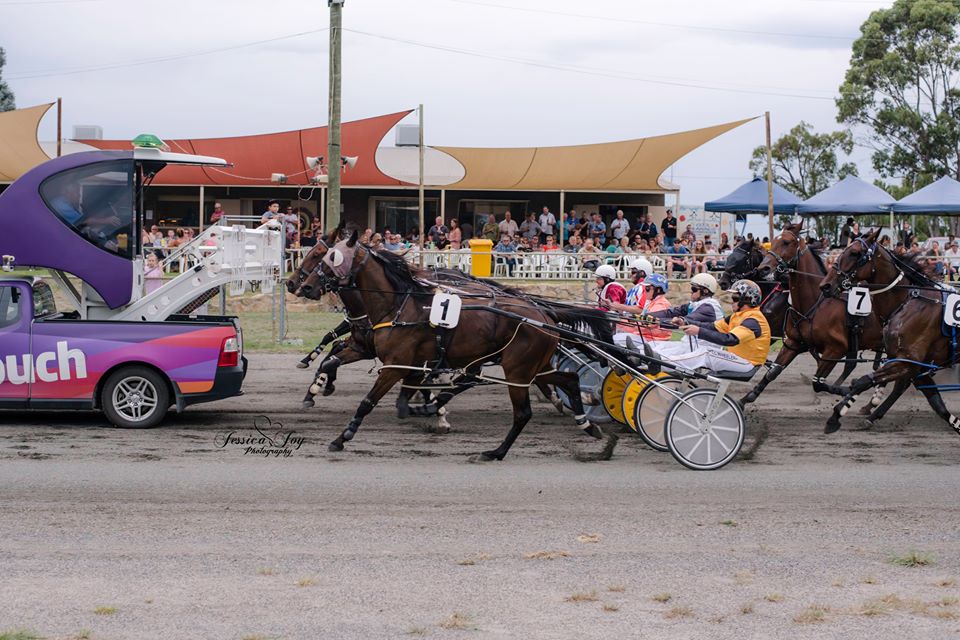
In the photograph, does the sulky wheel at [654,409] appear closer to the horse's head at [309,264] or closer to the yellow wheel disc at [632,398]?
the yellow wheel disc at [632,398]

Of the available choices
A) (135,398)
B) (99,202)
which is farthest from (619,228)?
(135,398)

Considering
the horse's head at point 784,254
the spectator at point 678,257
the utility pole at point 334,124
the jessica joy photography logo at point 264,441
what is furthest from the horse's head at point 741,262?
the spectator at point 678,257

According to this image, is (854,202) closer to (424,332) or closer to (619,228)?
(619,228)

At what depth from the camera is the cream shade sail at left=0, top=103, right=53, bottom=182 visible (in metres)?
29.7

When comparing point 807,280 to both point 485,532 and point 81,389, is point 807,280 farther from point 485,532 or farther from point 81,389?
point 81,389

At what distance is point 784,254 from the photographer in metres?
13.4

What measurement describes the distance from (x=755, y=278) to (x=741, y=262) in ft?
1.39

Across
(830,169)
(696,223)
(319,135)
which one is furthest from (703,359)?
(830,169)

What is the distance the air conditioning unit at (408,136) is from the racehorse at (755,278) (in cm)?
1930

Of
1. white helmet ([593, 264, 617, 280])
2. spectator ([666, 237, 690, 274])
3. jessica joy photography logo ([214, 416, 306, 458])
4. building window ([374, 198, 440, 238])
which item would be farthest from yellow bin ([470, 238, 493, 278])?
jessica joy photography logo ([214, 416, 306, 458])

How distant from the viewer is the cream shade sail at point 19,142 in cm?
2970

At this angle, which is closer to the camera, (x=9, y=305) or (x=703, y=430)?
(x=703, y=430)

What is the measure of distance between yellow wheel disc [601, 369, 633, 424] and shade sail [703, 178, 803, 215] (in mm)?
19069

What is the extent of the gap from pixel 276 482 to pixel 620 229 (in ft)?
64.9
